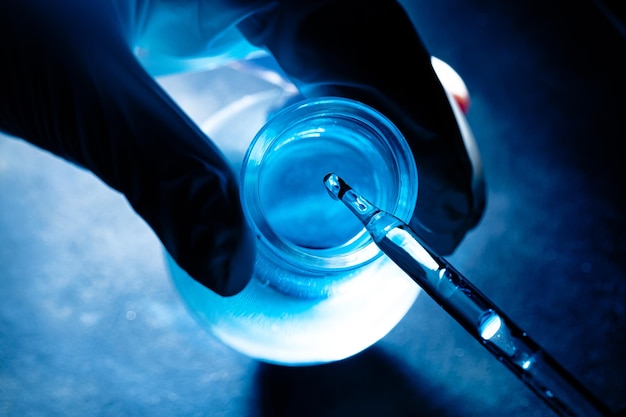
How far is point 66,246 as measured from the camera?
746mm

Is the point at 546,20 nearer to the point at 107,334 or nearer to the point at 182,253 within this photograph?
the point at 182,253

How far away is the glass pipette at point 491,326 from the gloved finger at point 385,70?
8.7 inches

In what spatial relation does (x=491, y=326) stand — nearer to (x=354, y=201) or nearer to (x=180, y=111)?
(x=354, y=201)

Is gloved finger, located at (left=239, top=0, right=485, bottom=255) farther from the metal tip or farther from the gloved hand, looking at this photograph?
the metal tip

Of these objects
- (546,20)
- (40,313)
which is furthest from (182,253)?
(546,20)

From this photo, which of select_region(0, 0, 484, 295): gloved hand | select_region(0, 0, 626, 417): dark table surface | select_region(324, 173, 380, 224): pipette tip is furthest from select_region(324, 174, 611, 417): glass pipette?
select_region(0, 0, 626, 417): dark table surface

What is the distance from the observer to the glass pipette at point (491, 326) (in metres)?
0.38

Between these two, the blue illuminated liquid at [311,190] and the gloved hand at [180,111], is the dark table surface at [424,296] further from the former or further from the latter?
the blue illuminated liquid at [311,190]

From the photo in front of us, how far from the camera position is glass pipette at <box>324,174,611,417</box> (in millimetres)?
378

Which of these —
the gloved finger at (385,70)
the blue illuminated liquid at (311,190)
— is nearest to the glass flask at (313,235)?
the blue illuminated liquid at (311,190)

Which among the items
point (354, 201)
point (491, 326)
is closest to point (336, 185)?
point (354, 201)

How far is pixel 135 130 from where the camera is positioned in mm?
543

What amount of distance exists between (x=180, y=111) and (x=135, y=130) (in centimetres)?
6

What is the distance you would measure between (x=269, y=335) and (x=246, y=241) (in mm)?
102
